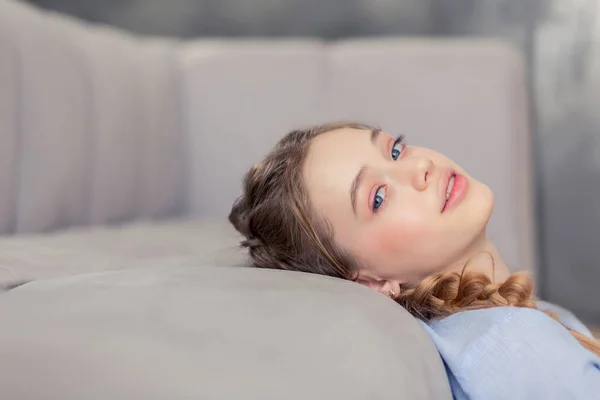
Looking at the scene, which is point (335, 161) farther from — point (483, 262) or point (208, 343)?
point (208, 343)

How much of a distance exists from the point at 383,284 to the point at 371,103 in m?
0.72

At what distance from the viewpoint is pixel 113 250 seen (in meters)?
1.06

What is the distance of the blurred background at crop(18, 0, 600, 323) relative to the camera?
191 centimetres

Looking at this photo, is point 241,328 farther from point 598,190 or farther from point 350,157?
point 598,190

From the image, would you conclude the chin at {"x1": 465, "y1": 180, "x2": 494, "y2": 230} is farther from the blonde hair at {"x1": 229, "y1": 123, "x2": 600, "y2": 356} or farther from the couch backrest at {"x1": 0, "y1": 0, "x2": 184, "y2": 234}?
the couch backrest at {"x1": 0, "y1": 0, "x2": 184, "y2": 234}

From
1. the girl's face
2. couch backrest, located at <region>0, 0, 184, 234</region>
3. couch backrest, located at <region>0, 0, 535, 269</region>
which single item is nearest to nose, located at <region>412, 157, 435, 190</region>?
the girl's face

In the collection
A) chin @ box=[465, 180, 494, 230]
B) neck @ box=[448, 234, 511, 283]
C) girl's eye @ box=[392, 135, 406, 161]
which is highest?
girl's eye @ box=[392, 135, 406, 161]

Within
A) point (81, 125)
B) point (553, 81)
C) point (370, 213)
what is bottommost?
point (370, 213)

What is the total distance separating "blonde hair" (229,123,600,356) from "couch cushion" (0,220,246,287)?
0.06 m

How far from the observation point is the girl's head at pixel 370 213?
0.95m

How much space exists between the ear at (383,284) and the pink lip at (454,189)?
0.13 meters

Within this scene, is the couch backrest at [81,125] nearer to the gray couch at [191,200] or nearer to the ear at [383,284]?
the gray couch at [191,200]

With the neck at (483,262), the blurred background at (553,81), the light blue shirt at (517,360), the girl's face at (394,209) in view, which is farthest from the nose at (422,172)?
the blurred background at (553,81)

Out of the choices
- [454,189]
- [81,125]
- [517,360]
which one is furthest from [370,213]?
[81,125]
